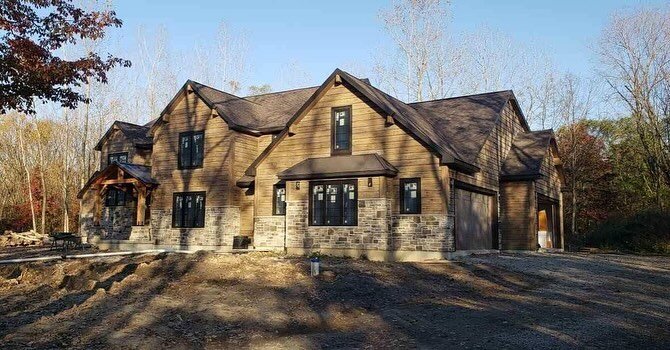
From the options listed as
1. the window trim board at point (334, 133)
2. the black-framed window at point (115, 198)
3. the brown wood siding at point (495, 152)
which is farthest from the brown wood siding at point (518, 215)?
the black-framed window at point (115, 198)

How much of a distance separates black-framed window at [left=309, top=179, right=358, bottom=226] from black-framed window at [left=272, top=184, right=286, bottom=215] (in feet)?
7.22

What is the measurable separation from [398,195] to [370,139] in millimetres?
2494

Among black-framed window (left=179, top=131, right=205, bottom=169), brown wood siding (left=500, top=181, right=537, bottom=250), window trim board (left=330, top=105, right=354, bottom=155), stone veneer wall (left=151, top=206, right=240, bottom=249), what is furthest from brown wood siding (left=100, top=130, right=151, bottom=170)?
brown wood siding (left=500, top=181, right=537, bottom=250)

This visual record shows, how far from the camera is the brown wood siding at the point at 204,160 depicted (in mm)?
23875

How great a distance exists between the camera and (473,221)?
69.8 ft

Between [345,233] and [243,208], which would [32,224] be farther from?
[345,233]

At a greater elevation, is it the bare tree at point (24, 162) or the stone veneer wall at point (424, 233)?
the bare tree at point (24, 162)

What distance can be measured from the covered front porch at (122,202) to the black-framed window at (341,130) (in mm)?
9737

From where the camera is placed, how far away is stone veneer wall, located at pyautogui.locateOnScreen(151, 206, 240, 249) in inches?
924

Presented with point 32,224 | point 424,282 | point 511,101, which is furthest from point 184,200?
point 32,224

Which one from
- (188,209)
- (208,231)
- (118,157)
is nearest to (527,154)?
(208,231)

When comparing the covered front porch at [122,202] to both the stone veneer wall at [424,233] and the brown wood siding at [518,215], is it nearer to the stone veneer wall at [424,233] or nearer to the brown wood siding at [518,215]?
the stone veneer wall at [424,233]

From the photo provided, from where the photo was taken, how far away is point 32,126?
47094mm

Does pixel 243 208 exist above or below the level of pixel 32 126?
below
